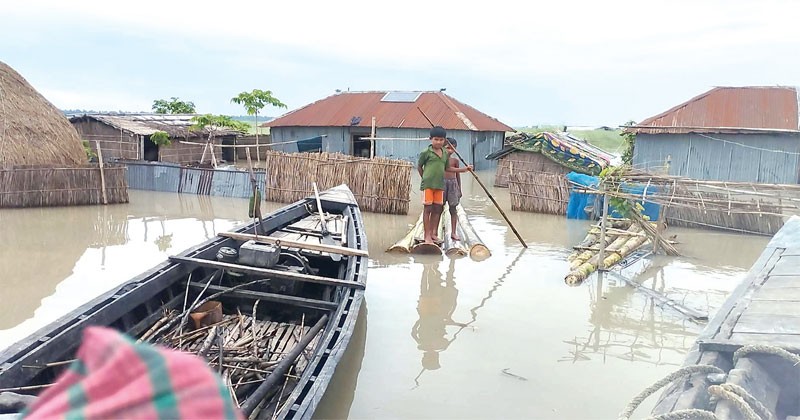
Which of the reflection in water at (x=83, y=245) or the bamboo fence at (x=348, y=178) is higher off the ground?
the bamboo fence at (x=348, y=178)

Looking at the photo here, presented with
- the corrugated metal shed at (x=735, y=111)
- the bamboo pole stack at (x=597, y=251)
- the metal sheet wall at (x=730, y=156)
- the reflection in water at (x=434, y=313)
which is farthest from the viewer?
the corrugated metal shed at (x=735, y=111)

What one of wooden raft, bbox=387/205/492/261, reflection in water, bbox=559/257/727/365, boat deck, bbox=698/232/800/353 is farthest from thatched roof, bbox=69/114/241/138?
boat deck, bbox=698/232/800/353

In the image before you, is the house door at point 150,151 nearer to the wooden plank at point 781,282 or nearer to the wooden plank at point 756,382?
the wooden plank at point 781,282

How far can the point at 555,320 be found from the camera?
5.64 metres

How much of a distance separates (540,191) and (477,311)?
271 inches

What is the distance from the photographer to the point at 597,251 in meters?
7.74

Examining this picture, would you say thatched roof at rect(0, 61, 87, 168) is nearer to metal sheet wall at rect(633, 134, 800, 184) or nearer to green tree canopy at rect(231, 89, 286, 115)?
green tree canopy at rect(231, 89, 286, 115)

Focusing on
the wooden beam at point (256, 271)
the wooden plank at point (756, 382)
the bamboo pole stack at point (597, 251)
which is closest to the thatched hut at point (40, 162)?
the wooden beam at point (256, 271)

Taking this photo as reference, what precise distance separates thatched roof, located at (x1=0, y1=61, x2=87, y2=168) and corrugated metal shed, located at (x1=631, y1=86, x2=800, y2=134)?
586 inches

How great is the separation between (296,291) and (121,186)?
9749 millimetres

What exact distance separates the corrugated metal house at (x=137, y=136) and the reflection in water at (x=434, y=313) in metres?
15.6

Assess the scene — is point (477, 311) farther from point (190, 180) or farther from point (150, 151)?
point (150, 151)

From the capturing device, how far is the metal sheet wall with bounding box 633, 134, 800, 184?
44.2 feet

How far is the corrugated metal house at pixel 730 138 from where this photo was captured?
1351 cm
